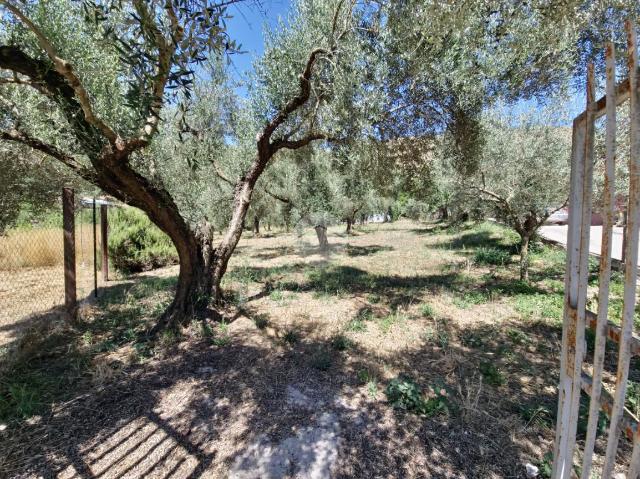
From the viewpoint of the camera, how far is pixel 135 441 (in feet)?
7.79

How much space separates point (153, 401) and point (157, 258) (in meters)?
8.44

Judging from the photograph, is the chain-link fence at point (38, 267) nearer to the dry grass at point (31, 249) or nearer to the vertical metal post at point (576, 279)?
the dry grass at point (31, 249)

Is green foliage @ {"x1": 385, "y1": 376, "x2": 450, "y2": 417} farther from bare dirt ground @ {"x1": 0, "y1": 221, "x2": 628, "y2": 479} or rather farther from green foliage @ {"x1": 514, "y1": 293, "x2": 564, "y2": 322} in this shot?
green foliage @ {"x1": 514, "y1": 293, "x2": 564, "y2": 322}

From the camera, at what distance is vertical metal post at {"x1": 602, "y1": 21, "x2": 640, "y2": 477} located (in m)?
0.92

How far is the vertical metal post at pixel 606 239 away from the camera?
1006 millimetres

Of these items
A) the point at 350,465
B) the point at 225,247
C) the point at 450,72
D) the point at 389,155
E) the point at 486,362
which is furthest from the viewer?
the point at 389,155

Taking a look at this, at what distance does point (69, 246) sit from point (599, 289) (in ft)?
19.0

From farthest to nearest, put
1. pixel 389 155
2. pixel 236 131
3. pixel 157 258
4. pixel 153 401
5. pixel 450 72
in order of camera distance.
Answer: pixel 157 258 < pixel 236 131 < pixel 389 155 < pixel 450 72 < pixel 153 401

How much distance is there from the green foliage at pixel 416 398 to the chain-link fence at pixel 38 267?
5.72 meters

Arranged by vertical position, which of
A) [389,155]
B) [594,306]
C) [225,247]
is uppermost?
[389,155]

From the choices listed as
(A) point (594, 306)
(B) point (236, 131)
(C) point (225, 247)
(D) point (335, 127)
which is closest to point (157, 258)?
(B) point (236, 131)

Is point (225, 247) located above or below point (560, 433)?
above

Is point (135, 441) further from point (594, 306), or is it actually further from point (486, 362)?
point (594, 306)

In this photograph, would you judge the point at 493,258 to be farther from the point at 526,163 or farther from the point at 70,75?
the point at 70,75
